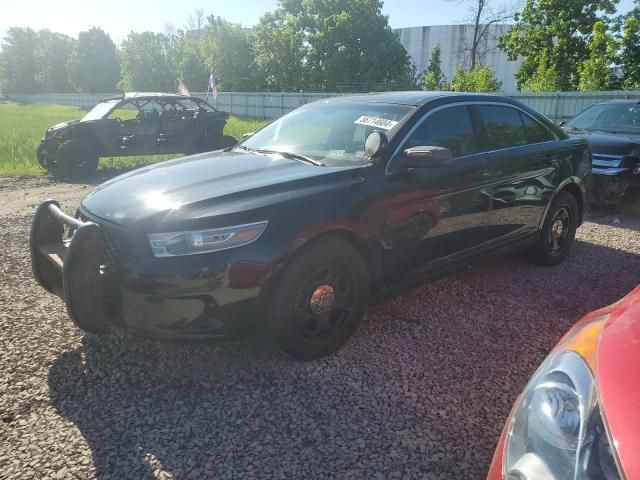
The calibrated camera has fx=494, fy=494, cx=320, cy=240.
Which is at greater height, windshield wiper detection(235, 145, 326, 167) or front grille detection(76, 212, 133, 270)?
windshield wiper detection(235, 145, 326, 167)

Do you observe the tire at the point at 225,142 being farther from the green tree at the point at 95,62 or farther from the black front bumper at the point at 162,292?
the green tree at the point at 95,62

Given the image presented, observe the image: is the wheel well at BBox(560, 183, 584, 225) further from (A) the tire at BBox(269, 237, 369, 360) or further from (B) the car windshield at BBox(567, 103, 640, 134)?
(B) the car windshield at BBox(567, 103, 640, 134)

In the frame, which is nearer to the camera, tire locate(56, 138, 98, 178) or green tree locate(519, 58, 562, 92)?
tire locate(56, 138, 98, 178)

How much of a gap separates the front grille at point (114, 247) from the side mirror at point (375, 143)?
1561mm

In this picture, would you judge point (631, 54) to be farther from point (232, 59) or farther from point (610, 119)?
point (232, 59)

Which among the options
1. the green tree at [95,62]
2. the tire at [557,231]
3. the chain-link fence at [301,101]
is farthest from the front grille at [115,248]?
the green tree at [95,62]

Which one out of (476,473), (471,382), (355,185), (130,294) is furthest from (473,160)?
(130,294)

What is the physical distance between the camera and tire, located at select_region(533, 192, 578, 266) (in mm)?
4652

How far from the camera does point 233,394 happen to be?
106 inches

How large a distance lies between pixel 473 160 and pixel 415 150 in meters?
0.80

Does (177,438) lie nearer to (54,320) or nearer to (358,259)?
(358,259)

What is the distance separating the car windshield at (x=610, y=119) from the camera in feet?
24.5

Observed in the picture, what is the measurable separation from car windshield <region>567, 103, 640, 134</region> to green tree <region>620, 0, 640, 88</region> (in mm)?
15429

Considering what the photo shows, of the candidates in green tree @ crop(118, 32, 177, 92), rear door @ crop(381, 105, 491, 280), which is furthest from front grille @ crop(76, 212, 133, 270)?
green tree @ crop(118, 32, 177, 92)
